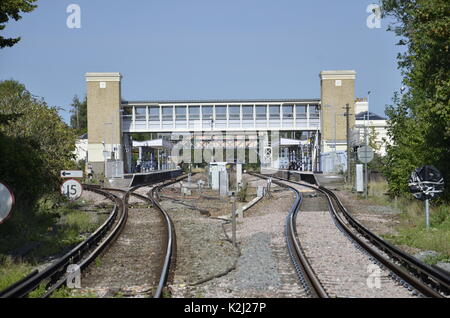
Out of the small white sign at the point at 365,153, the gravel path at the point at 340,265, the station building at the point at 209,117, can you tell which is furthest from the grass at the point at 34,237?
the station building at the point at 209,117

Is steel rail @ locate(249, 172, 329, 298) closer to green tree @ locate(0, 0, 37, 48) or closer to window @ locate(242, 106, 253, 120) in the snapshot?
green tree @ locate(0, 0, 37, 48)

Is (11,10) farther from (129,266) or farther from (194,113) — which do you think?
(194,113)

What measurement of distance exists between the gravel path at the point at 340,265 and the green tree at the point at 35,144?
8.57 meters

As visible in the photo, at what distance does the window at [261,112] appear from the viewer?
6638 centimetres

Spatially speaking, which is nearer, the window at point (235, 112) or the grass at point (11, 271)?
the grass at point (11, 271)

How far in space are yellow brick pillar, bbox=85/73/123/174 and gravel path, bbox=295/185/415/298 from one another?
51.5m

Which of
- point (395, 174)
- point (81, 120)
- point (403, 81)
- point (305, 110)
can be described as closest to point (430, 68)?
point (403, 81)

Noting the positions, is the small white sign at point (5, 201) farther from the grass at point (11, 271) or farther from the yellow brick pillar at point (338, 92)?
the yellow brick pillar at point (338, 92)

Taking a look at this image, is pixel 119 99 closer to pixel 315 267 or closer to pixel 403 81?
pixel 403 81

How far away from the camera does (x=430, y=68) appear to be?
16.9 m

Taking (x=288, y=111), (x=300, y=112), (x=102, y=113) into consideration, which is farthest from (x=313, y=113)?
(x=102, y=113)

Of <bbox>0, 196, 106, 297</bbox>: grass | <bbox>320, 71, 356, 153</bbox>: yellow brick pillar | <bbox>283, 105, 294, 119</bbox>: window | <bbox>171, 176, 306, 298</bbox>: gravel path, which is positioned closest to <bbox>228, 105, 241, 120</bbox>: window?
<bbox>283, 105, 294, 119</bbox>: window

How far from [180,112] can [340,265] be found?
187 ft

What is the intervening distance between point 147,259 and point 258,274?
2.99 m
